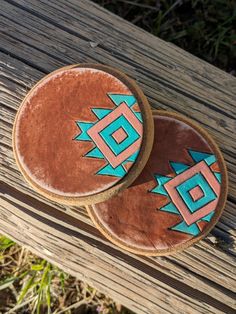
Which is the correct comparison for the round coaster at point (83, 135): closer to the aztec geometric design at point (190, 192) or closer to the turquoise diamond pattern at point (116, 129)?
the turquoise diamond pattern at point (116, 129)

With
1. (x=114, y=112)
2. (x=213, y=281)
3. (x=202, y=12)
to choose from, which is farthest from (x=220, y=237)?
(x=202, y=12)

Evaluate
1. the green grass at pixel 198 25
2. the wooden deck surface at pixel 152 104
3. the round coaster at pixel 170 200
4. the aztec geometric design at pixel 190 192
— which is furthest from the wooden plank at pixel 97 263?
the green grass at pixel 198 25

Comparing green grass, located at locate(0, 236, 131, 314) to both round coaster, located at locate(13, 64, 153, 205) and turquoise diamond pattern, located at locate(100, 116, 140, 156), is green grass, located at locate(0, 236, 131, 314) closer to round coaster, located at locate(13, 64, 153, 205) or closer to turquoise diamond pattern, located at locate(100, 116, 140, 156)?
round coaster, located at locate(13, 64, 153, 205)

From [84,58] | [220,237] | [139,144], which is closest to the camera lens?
[139,144]

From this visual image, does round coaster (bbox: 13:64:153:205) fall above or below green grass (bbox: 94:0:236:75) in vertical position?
below

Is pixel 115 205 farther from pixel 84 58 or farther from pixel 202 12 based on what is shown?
pixel 202 12

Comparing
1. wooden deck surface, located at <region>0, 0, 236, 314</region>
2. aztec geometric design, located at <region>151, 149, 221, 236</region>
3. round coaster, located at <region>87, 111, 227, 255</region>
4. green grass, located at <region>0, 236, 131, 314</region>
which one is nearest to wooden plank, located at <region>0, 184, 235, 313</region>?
wooden deck surface, located at <region>0, 0, 236, 314</region>
